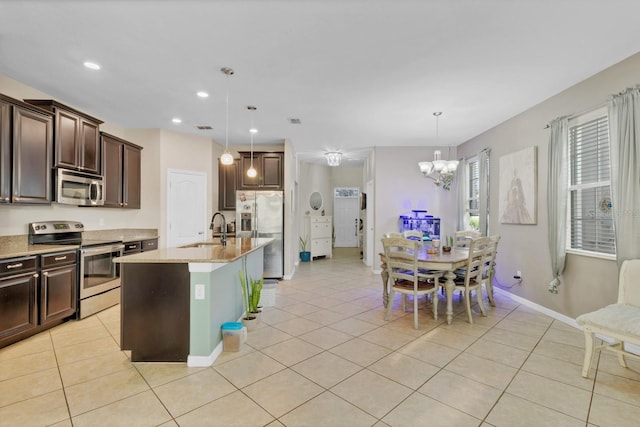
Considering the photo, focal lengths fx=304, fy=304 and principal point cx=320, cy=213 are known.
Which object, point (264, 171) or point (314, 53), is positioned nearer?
point (314, 53)

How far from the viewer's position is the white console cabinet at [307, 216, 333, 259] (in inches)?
333

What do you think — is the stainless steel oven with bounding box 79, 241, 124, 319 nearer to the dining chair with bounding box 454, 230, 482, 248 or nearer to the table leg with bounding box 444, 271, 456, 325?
the table leg with bounding box 444, 271, 456, 325

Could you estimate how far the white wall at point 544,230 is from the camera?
10.3ft

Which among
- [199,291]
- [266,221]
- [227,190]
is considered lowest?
[199,291]

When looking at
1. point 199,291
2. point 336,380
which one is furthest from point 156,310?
point 336,380

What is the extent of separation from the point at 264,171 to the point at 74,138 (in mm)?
3031

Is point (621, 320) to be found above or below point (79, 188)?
below

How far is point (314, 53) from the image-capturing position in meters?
2.83

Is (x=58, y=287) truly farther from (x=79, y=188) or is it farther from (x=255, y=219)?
(x=255, y=219)

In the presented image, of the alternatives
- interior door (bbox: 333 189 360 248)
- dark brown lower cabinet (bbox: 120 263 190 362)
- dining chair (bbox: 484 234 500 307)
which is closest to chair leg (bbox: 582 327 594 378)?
dining chair (bbox: 484 234 500 307)

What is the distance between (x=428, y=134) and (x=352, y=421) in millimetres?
5035

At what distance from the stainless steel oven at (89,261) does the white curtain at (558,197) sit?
5.61 meters

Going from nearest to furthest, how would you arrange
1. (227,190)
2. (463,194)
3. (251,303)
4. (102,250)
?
(251,303), (102,250), (463,194), (227,190)

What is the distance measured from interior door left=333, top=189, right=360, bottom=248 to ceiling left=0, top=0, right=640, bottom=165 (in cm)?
625
